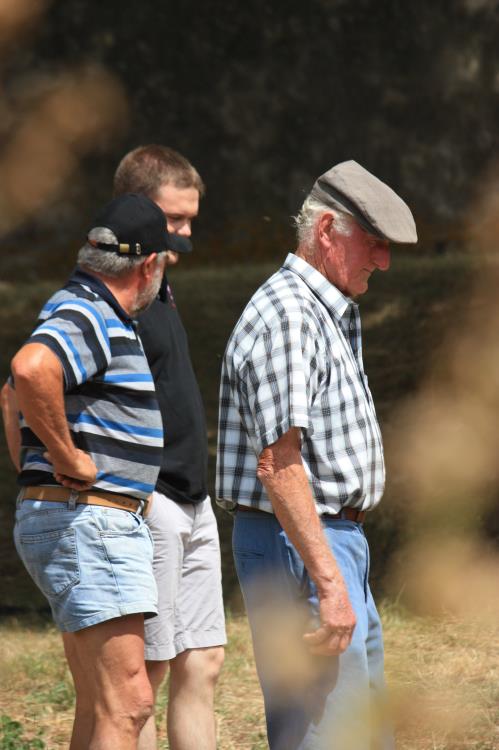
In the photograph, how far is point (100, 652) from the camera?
6.93 ft

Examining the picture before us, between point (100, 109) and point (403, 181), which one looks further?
point (100, 109)

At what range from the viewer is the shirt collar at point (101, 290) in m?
2.22

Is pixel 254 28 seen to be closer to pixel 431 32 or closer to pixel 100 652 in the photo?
pixel 431 32

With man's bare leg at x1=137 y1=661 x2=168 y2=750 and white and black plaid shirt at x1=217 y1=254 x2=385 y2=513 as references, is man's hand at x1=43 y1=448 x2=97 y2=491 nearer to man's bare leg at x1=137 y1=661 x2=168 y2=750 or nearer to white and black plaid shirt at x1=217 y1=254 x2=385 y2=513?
white and black plaid shirt at x1=217 y1=254 x2=385 y2=513

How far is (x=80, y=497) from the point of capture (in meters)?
2.14

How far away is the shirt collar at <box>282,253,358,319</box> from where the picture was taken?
218 cm

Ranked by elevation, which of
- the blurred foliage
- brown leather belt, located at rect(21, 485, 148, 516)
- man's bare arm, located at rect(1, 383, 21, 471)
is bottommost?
brown leather belt, located at rect(21, 485, 148, 516)

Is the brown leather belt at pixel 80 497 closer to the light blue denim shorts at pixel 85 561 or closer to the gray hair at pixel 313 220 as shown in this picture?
the light blue denim shorts at pixel 85 561

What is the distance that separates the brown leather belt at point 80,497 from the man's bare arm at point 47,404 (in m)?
0.04

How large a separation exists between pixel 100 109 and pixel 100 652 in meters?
4.41

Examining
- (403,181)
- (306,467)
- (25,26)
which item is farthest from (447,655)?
(25,26)

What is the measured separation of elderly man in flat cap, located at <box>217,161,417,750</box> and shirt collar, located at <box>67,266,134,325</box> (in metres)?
0.22

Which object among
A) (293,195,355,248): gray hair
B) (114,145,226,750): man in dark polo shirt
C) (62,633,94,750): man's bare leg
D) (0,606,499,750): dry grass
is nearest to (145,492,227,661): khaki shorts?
(114,145,226,750): man in dark polo shirt

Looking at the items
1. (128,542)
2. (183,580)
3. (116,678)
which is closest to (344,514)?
(128,542)
